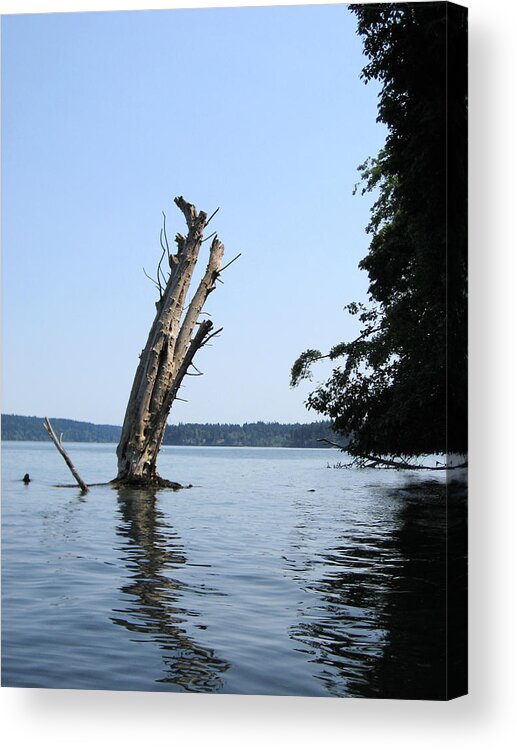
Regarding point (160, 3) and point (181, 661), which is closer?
point (181, 661)

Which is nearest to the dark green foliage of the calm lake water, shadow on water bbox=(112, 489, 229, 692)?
the calm lake water

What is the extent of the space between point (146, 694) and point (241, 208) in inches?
101

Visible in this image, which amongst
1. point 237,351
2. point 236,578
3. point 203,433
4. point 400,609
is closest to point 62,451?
point 203,433

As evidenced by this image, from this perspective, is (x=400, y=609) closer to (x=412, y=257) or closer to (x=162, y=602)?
(x=162, y=602)

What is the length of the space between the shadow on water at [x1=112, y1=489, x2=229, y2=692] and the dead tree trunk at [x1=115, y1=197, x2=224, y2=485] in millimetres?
298

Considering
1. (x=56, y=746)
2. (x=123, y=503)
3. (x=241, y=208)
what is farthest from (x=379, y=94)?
(x=56, y=746)

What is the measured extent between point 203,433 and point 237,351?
519 millimetres

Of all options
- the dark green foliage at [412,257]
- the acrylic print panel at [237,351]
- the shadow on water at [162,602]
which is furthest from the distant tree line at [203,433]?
the shadow on water at [162,602]

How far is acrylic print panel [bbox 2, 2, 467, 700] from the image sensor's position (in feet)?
19.1

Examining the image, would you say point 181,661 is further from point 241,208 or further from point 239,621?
point 241,208

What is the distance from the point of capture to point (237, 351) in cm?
657

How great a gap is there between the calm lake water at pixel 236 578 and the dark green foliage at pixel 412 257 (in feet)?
0.92

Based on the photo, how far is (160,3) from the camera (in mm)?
6469

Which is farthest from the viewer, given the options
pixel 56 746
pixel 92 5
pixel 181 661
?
pixel 92 5
